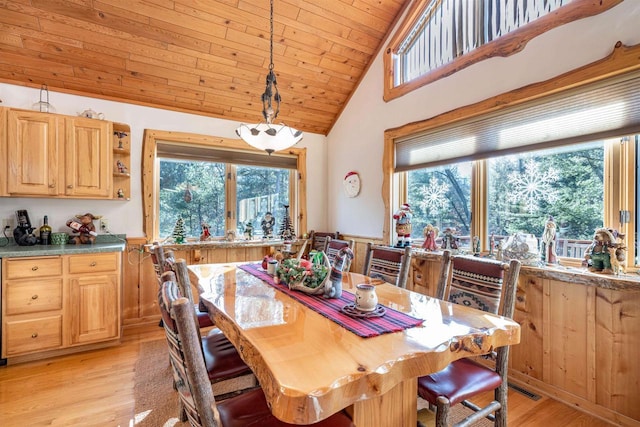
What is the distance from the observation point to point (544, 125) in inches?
85.6

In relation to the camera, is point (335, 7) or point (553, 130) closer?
point (553, 130)

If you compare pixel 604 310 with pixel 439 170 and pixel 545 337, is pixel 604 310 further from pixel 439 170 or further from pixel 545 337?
pixel 439 170

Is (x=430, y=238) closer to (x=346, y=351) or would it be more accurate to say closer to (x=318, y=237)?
(x=318, y=237)

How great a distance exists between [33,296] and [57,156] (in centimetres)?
124

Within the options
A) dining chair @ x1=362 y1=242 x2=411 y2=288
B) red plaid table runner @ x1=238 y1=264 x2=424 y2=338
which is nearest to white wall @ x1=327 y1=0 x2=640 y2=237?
dining chair @ x1=362 y1=242 x2=411 y2=288

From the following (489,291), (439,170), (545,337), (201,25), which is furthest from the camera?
(439,170)

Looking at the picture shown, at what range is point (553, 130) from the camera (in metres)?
2.14

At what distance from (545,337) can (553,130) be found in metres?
1.41

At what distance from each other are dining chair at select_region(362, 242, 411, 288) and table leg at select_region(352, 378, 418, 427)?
96 cm

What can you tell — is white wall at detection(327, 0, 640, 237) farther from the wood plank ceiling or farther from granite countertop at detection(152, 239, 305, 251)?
granite countertop at detection(152, 239, 305, 251)

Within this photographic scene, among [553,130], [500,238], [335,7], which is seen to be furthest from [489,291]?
[335,7]

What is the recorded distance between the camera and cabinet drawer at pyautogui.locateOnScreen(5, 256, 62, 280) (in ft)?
8.15

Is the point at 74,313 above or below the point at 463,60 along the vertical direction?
below

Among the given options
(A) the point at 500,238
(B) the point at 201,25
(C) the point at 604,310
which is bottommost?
(C) the point at 604,310
